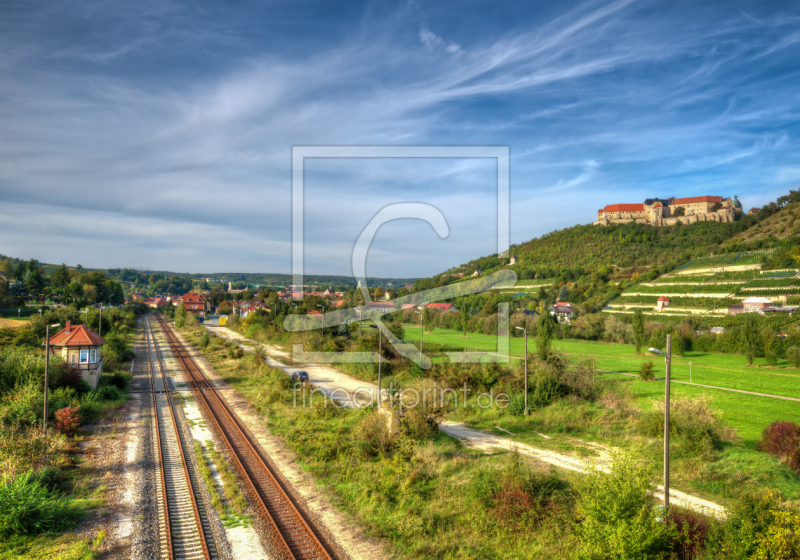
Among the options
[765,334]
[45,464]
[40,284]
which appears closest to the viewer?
[45,464]

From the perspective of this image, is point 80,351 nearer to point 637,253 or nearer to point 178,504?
point 178,504

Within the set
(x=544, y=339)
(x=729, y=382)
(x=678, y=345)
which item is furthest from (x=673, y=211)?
(x=544, y=339)

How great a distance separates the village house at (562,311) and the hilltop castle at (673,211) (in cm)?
7587

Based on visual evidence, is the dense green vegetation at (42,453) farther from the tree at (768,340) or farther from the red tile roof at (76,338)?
the tree at (768,340)

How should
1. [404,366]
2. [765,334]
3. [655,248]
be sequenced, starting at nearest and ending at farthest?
[404,366] < [765,334] < [655,248]

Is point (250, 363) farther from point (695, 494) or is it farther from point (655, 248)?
point (655, 248)

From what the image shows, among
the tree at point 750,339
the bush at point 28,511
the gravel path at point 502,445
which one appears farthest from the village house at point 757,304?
the bush at point 28,511

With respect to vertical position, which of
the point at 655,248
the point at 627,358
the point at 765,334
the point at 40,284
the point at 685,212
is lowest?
the point at 627,358

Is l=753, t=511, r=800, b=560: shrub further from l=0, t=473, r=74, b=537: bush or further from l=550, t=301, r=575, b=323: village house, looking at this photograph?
l=550, t=301, r=575, b=323: village house

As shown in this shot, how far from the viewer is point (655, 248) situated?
4454 inches

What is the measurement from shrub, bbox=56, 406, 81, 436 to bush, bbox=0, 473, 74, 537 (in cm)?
714

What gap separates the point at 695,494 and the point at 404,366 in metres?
23.0

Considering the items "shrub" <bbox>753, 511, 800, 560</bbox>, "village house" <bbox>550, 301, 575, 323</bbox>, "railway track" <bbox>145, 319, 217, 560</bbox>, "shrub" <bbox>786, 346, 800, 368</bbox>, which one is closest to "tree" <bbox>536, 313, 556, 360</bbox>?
"shrub" <bbox>753, 511, 800, 560</bbox>

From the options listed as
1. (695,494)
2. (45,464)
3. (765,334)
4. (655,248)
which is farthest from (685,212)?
(45,464)
